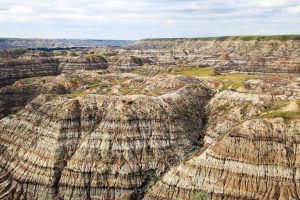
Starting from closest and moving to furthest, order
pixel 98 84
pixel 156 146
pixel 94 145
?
1. pixel 94 145
2. pixel 156 146
3. pixel 98 84

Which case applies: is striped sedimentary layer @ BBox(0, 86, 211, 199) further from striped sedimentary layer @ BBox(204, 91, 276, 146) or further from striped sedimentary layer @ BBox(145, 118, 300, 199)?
striped sedimentary layer @ BBox(145, 118, 300, 199)

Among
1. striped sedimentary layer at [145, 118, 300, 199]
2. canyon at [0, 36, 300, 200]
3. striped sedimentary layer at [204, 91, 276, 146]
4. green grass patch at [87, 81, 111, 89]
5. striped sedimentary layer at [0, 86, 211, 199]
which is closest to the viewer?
striped sedimentary layer at [145, 118, 300, 199]

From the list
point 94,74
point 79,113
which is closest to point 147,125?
point 79,113

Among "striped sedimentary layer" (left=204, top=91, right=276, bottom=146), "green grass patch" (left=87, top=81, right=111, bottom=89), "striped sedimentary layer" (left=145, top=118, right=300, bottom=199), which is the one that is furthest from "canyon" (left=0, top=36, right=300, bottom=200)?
"green grass patch" (left=87, top=81, right=111, bottom=89)

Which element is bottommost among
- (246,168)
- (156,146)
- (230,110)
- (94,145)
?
(156,146)

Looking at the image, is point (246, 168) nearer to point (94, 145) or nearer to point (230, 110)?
point (230, 110)

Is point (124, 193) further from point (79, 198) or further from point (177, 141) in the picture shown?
point (177, 141)

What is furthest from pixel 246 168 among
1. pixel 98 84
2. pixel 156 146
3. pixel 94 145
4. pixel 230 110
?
pixel 98 84
